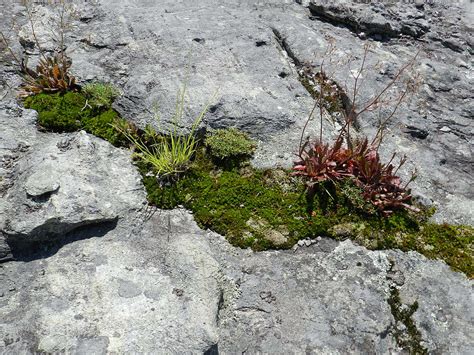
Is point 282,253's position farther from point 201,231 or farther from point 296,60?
point 296,60

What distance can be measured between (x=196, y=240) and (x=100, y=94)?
2.53m

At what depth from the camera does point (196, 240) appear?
15.3ft

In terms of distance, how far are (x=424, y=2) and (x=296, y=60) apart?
3.35 meters

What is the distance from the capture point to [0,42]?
6.59m

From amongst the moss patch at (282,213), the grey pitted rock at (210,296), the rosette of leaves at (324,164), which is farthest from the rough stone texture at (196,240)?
the rosette of leaves at (324,164)

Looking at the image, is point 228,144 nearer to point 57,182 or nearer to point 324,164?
point 324,164

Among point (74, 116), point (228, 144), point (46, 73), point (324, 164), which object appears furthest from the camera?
point (46, 73)

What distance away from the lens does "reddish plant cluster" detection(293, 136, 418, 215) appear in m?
5.14

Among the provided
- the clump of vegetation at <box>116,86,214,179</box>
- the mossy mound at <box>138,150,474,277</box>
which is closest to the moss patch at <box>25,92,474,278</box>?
the mossy mound at <box>138,150,474,277</box>

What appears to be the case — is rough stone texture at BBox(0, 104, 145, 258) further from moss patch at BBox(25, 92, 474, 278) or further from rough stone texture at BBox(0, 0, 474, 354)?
moss patch at BBox(25, 92, 474, 278)

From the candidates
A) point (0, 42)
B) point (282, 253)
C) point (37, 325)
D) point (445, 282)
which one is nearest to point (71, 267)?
point (37, 325)

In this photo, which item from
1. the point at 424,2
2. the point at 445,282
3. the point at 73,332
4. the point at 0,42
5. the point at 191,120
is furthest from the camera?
the point at 424,2

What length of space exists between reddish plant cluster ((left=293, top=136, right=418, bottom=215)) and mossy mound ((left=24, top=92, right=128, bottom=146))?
2.34 m

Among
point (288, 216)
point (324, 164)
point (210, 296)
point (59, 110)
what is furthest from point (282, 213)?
point (59, 110)
